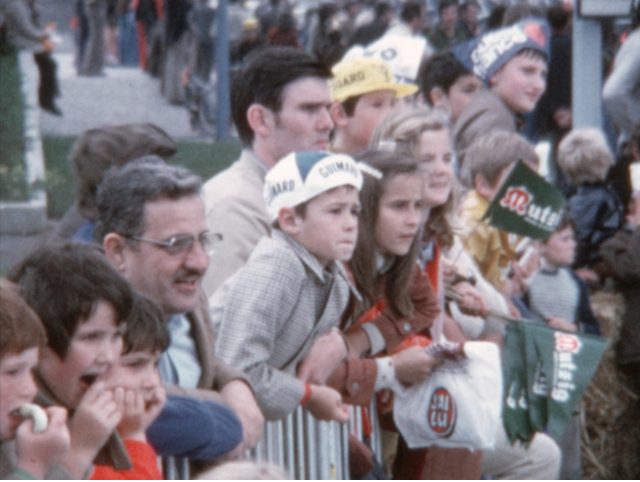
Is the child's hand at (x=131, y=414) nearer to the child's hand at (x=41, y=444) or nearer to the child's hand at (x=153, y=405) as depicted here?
the child's hand at (x=153, y=405)

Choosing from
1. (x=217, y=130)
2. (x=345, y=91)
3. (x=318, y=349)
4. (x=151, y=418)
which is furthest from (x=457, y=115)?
(x=217, y=130)

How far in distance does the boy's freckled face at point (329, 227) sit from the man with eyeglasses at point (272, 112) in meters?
0.49

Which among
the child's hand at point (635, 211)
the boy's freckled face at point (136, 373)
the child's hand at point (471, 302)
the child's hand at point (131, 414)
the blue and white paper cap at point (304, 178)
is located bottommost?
the child's hand at point (471, 302)

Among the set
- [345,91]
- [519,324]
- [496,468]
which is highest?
[345,91]

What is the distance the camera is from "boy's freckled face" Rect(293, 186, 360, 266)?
6.40m

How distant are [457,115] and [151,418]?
574cm

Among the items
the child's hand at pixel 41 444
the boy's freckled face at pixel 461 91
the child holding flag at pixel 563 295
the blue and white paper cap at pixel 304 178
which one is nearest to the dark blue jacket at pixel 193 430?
the child's hand at pixel 41 444

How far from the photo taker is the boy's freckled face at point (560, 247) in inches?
362

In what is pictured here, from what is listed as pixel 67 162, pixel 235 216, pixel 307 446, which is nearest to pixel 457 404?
pixel 307 446

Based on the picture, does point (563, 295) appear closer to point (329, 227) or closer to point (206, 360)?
point (329, 227)

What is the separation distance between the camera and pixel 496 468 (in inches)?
309

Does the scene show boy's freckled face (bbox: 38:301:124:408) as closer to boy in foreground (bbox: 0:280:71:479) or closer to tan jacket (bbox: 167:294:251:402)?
boy in foreground (bbox: 0:280:71:479)

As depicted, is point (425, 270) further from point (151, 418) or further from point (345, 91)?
point (151, 418)

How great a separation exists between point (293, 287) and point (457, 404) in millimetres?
880
